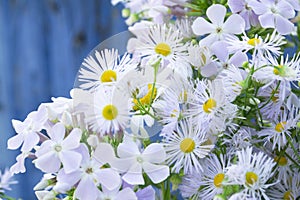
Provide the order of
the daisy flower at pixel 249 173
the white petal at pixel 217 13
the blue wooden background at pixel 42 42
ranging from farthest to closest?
1. the blue wooden background at pixel 42 42
2. the white petal at pixel 217 13
3. the daisy flower at pixel 249 173

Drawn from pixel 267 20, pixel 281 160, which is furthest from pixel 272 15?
pixel 281 160

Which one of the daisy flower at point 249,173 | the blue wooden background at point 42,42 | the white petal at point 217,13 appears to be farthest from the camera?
the blue wooden background at point 42,42

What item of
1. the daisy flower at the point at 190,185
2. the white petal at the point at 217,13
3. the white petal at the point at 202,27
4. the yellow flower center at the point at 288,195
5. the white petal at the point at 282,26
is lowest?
the yellow flower center at the point at 288,195

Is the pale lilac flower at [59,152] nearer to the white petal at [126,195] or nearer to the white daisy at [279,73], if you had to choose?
the white petal at [126,195]

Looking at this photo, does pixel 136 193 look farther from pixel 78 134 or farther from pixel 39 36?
pixel 39 36

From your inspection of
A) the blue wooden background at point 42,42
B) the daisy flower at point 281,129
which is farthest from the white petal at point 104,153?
the blue wooden background at point 42,42

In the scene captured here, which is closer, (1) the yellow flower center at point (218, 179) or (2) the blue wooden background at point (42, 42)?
(1) the yellow flower center at point (218, 179)

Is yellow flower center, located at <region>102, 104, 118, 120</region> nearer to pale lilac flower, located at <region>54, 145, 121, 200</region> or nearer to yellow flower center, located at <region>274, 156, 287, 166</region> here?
pale lilac flower, located at <region>54, 145, 121, 200</region>

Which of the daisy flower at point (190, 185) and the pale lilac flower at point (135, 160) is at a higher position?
the pale lilac flower at point (135, 160)

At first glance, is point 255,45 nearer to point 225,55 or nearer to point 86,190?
point 225,55
